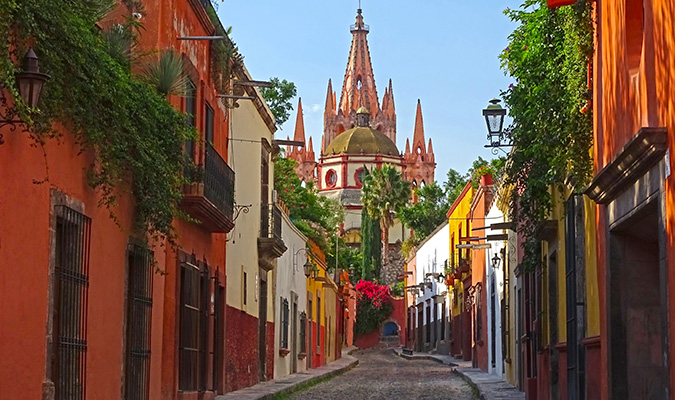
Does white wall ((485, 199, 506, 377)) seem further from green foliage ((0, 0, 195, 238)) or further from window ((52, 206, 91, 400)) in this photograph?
window ((52, 206, 91, 400))

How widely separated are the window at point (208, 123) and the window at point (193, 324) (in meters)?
1.88

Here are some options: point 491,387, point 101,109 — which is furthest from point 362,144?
point 101,109

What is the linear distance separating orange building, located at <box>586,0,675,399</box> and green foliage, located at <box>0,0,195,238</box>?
15.0ft

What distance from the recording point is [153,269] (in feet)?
47.1

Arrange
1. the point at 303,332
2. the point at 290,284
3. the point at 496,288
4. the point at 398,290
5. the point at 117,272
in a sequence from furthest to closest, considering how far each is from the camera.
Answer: the point at 398,290
the point at 303,332
the point at 290,284
the point at 496,288
the point at 117,272

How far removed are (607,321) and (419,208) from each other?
2620 inches

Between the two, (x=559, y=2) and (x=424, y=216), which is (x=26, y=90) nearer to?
(x=559, y=2)

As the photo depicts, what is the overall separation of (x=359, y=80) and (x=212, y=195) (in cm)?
12108

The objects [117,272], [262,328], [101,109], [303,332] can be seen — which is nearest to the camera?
[101,109]

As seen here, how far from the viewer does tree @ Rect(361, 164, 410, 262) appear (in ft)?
276

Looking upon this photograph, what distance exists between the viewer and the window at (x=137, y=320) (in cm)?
1346

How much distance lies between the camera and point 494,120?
55.1 feet

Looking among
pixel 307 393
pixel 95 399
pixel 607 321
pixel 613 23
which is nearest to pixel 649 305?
pixel 607 321

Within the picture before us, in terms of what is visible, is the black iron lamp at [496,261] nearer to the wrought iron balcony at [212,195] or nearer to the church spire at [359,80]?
the wrought iron balcony at [212,195]
